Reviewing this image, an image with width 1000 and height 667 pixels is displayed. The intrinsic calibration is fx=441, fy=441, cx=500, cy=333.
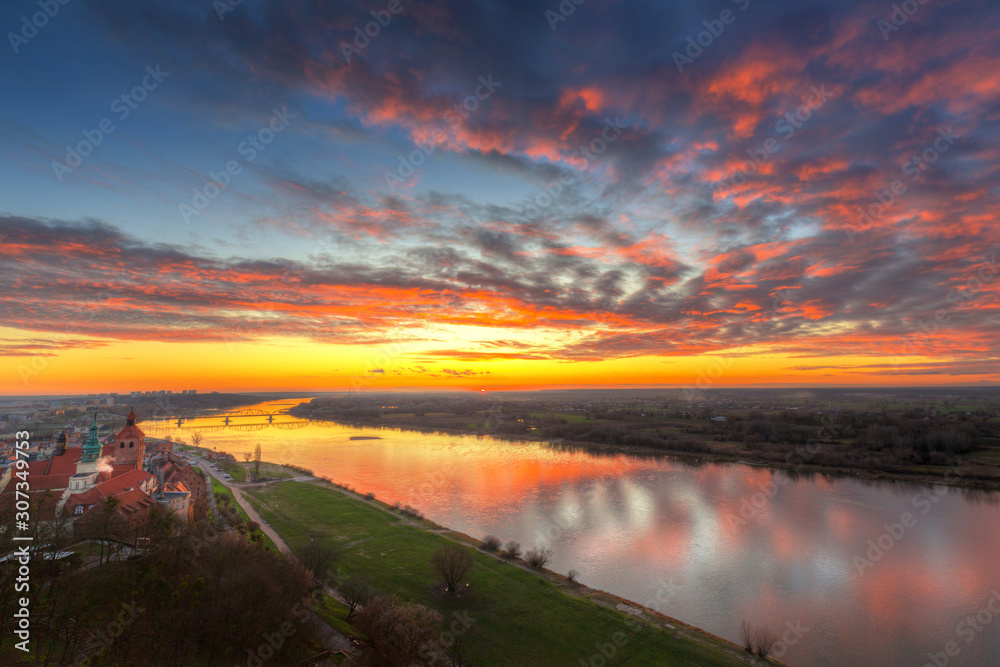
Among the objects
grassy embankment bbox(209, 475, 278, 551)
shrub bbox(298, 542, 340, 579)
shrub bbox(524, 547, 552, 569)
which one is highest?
shrub bbox(298, 542, 340, 579)

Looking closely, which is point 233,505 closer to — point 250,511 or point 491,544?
point 250,511

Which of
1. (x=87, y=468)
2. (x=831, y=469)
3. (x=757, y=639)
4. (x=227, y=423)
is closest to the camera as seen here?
(x=757, y=639)

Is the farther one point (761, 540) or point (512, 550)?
point (761, 540)

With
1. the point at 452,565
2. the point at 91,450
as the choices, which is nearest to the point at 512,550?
the point at 452,565

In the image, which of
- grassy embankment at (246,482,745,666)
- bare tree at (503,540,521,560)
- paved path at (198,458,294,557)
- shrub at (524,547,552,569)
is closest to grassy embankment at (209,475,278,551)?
paved path at (198,458,294,557)

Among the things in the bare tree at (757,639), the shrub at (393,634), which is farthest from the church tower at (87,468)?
the bare tree at (757,639)

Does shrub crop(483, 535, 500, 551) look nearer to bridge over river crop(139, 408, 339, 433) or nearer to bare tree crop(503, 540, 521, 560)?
bare tree crop(503, 540, 521, 560)
